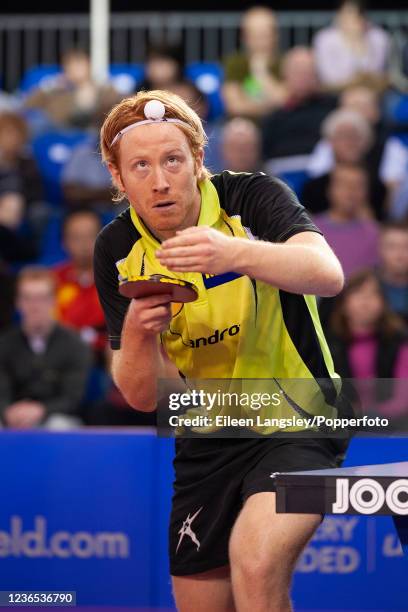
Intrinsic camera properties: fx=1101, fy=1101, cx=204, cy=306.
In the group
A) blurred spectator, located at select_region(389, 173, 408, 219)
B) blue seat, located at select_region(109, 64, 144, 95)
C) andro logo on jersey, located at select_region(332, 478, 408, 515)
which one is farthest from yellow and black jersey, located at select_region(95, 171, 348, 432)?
blue seat, located at select_region(109, 64, 144, 95)

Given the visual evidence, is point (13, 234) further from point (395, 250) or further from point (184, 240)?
point (184, 240)

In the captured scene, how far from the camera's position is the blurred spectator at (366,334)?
573 cm

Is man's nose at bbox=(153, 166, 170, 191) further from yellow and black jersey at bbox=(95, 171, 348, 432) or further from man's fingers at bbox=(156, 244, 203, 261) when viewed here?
man's fingers at bbox=(156, 244, 203, 261)

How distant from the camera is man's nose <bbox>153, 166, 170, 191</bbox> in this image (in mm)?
2895

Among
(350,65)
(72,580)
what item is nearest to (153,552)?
(72,580)

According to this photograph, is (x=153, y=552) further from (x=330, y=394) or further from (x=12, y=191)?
(x=12, y=191)

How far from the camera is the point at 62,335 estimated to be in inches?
252

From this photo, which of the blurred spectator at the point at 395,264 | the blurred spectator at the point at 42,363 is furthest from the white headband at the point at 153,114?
the blurred spectator at the point at 395,264

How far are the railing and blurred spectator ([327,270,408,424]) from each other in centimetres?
561

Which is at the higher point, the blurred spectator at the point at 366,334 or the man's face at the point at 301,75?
the man's face at the point at 301,75

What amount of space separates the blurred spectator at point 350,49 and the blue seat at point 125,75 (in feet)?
6.14

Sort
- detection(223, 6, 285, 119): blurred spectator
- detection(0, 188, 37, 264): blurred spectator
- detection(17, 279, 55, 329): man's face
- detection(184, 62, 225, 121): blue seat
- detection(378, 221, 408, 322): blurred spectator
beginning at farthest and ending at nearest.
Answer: detection(184, 62, 225, 121): blue seat, detection(223, 6, 285, 119): blurred spectator, detection(0, 188, 37, 264): blurred spectator, detection(378, 221, 408, 322): blurred spectator, detection(17, 279, 55, 329): man's face

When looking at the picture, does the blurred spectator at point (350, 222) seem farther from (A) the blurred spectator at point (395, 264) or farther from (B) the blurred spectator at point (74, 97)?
(B) the blurred spectator at point (74, 97)

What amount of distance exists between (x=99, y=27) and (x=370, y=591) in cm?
769
